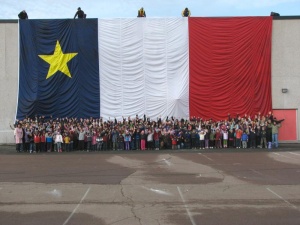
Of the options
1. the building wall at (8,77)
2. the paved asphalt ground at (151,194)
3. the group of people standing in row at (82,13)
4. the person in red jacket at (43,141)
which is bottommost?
the paved asphalt ground at (151,194)

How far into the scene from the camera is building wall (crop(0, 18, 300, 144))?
2838 cm

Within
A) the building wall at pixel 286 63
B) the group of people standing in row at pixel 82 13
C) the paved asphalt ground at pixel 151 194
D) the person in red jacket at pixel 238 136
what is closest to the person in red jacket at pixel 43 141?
the paved asphalt ground at pixel 151 194

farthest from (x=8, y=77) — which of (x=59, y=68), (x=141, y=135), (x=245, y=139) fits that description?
(x=245, y=139)

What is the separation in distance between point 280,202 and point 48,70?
22.7m

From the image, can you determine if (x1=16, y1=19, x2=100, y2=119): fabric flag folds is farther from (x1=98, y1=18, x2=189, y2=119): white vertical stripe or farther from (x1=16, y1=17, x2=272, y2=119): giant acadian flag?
(x1=98, y1=18, x2=189, y2=119): white vertical stripe

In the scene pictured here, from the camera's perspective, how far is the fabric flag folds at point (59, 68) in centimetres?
2820

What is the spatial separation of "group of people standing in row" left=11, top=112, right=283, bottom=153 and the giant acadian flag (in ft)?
9.05

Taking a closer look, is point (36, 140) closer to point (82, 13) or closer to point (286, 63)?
point (82, 13)

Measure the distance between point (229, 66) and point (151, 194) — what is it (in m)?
20.5

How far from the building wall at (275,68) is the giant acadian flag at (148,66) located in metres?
0.61

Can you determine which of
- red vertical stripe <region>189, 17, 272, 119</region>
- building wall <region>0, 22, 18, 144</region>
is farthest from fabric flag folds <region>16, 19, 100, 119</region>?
red vertical stripe <region>189, 17, 272, 119</region>

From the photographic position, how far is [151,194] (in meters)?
9.86

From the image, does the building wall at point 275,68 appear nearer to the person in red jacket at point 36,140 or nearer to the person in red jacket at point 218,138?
the person in red jacket at point 36,140

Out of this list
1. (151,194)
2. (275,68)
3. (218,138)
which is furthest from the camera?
(275,68)
